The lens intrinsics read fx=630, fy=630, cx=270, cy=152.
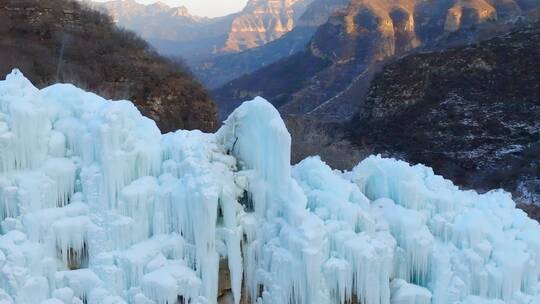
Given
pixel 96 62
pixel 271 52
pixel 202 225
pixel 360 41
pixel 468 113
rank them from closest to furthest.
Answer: pixel 202 225
pixel 96 62
pixel 468 113
pixel 360 41
pixel 271 52

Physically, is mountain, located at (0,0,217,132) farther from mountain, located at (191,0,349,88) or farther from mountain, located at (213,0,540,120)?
mountain, located at (191,0,349,88)

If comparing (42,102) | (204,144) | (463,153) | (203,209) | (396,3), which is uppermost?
(396,3)

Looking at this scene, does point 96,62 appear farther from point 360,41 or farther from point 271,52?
point 271,52

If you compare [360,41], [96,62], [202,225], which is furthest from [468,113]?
[360,41]

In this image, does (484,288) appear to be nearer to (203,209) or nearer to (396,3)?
(203,209)

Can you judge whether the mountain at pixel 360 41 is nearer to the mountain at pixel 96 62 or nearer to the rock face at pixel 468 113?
the rock face at pixel 468 113

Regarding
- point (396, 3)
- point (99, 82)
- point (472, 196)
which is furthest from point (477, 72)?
point (396, 3)

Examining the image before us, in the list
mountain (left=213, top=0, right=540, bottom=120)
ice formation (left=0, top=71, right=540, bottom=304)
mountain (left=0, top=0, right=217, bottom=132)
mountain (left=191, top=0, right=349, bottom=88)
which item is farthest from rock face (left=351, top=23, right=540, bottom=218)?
mountain (left=191, top=0, right=349, bottom=88)
